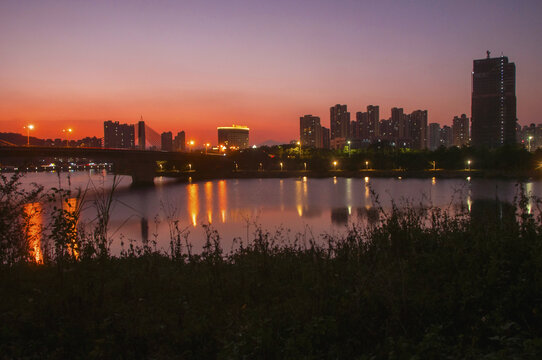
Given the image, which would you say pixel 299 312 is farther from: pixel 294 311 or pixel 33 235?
pixel 33 235

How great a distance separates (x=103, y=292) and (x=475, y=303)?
4444mm

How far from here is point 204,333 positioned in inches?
161

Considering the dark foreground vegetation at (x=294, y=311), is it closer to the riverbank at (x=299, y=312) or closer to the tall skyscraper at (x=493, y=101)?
the riverbank at (x=299, y=312)

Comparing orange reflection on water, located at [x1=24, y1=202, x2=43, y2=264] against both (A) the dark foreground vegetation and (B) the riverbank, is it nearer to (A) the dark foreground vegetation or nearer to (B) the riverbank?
(A) the dark foreground vegetation

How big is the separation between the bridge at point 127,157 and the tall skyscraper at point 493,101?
132 metres

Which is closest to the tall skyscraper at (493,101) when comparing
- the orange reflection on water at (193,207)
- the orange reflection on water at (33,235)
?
the orange reflection on water at (193,207)

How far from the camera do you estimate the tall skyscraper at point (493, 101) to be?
167m

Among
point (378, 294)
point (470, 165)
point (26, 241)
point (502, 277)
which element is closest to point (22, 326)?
point (26, 241)

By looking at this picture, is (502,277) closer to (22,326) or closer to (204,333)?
(204,333)

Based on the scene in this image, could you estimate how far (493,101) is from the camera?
172 meters

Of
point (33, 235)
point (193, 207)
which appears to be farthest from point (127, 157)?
point (33, 235)

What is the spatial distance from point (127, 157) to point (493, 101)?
6638 inches

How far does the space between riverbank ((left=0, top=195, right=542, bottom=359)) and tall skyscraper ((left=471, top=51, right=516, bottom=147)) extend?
179 metres

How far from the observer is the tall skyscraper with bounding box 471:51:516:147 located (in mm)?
166750
